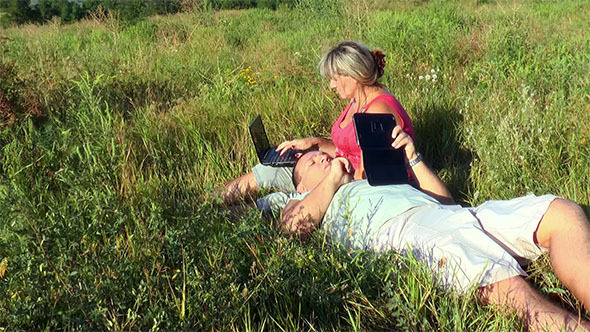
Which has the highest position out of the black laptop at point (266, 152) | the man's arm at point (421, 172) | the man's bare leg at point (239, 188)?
the man's arm at point (421, 172)

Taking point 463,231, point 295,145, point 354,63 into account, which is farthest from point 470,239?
point 295,145

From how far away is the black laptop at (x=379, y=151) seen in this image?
2.65 meters

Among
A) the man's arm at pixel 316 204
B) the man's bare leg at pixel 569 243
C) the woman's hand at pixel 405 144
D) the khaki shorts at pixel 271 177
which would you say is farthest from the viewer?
the khaki shorts at pixel 271 177

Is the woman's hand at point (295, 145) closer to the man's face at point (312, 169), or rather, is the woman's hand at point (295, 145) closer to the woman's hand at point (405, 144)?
the man's face at point (312, 169)

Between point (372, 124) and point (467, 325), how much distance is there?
1202 mm

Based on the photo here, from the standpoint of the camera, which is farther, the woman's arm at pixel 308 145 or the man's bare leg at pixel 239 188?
the woman's arm at pixel 308 145

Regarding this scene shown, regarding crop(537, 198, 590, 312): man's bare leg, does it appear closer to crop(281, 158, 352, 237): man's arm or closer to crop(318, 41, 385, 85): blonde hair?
crop(281, 158, 352, 237): man's arm

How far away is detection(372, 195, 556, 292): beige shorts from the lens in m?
1.99

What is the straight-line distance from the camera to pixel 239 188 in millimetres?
3326

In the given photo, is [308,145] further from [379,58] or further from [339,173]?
[339,173]

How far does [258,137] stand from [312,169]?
0.65 metres

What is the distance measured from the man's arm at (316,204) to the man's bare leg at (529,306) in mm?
910

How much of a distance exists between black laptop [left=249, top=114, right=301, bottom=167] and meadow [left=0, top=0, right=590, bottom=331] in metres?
0.20

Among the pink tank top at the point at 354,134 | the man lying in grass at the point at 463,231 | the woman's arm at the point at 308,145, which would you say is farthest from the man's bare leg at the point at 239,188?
the pink tank top at the point at 354,134
